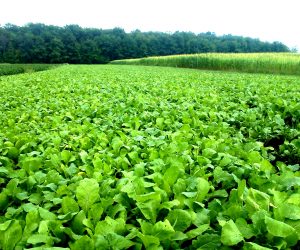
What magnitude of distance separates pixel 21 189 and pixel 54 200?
38 centimetres

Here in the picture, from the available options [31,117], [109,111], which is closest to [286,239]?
[109,111]

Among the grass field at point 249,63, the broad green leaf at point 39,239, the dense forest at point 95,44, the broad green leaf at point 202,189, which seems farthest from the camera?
the dense forest at point 95,44

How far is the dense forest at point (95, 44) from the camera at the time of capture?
284 feet

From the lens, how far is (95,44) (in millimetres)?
91438

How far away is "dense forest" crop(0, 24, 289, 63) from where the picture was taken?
86.7m

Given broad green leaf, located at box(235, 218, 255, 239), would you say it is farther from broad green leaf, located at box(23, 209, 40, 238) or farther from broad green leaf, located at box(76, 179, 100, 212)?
broad green leaf, located at box(23, 209, 40, 238)

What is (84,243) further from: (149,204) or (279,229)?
(279,229)

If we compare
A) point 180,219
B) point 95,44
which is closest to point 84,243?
point 180,219

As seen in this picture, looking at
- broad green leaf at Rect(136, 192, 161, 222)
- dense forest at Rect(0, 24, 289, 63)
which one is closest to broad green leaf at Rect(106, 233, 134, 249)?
broad green leaf at Rect(136, 192, 161, 222)

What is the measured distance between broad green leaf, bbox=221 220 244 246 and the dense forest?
90279mm

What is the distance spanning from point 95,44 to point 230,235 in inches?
3748

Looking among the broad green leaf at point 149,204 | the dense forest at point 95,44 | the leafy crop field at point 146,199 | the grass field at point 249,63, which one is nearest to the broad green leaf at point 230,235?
the leafy crop field at point 146,199

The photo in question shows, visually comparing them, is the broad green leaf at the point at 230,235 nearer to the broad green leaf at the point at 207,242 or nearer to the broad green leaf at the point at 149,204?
the broad green leaf at the point at 207,242

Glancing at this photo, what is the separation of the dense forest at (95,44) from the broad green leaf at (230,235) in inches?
3554
